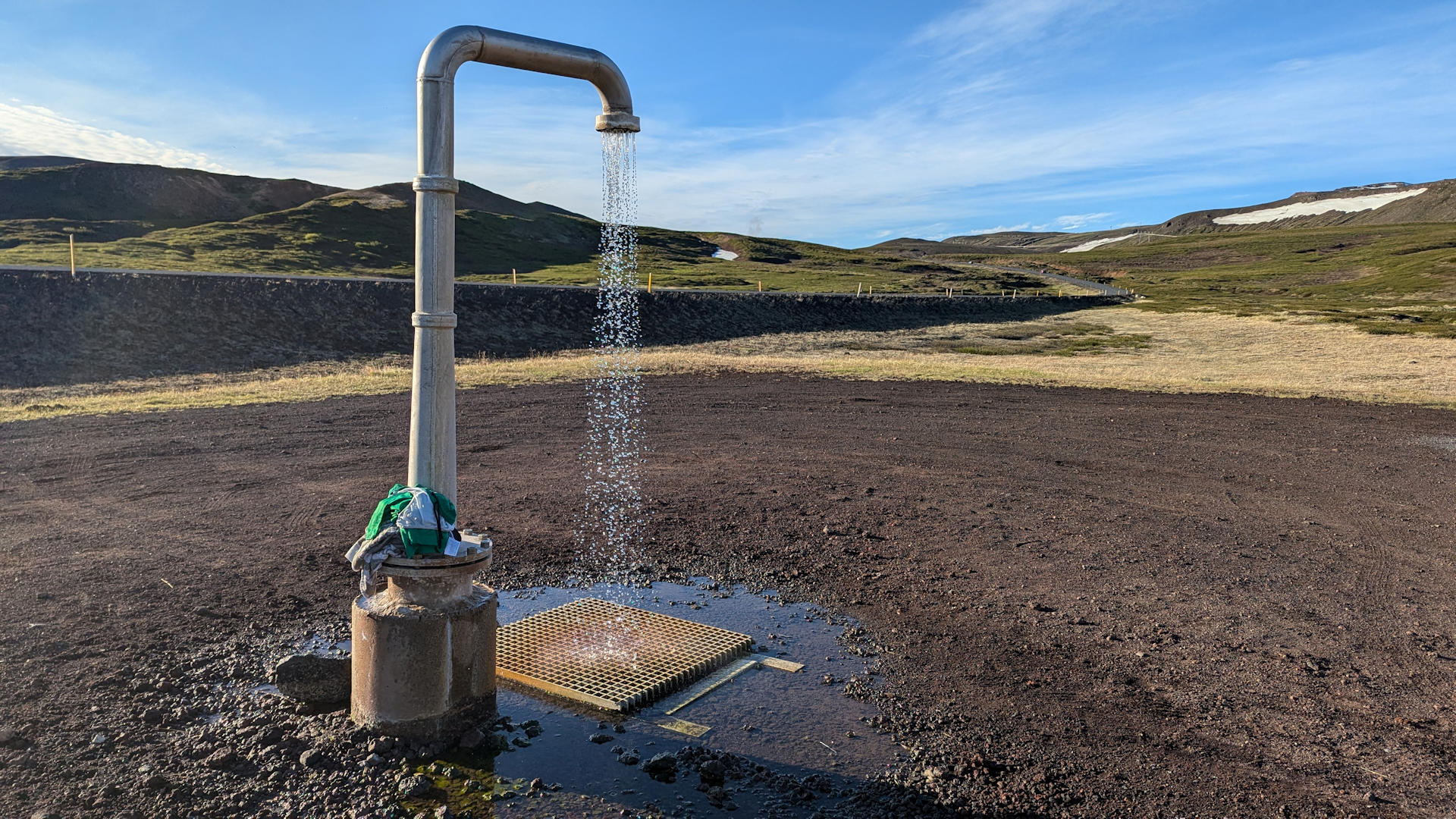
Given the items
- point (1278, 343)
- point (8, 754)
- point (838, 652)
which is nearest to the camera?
point (8, 754)

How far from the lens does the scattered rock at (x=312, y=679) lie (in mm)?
4742

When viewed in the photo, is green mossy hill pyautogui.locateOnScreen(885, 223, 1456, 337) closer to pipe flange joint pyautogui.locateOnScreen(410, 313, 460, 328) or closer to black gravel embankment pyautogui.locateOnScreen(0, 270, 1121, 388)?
black gravel embankment pyautogui.locateOnScreen(0, 270, 1121, 388)

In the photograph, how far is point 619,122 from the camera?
5.06 meters

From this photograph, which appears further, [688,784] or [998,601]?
[998,601]

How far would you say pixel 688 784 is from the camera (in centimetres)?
414

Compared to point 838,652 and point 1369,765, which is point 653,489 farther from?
point 1369,765

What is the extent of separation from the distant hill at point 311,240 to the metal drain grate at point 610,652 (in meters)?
42.9

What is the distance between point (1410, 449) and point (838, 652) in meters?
11.0

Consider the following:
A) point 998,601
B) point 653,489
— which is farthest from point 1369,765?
point 653,489

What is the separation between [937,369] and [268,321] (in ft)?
67.6

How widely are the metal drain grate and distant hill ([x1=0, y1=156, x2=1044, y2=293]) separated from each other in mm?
42914

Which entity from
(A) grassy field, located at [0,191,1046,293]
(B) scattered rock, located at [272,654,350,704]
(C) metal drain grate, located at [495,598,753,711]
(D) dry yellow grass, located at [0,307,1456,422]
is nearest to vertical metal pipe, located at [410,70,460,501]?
(B) scattered rock, located at [272,654,350,704]

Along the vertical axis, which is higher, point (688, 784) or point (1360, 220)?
point (1360, 220)

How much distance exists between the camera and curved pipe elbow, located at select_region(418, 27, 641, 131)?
14.4 ft
